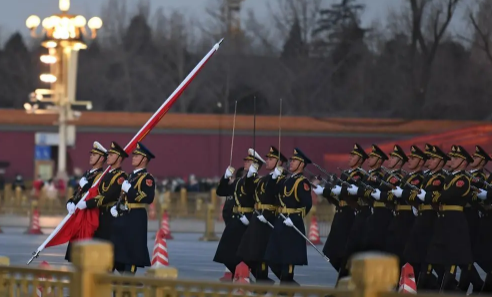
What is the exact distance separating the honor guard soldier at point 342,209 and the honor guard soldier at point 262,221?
52 cm

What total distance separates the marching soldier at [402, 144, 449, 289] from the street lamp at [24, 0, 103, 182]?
74.7 ft

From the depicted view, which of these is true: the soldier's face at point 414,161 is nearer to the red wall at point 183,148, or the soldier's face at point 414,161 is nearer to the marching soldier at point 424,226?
the marching soldier at point 424,226

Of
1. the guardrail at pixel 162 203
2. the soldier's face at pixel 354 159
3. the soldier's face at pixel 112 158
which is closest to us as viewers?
the soldier's face at pixel 112 158

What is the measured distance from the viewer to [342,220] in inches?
514

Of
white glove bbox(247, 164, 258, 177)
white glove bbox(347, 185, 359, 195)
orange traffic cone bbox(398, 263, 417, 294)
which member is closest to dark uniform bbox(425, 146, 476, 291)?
orange traffic cone bbox(398, 263, 417, 294)

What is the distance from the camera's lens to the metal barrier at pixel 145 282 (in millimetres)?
5773

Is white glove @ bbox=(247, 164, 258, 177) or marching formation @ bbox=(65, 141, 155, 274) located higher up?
white glove @ bbox=(247, 164, 258, 177)

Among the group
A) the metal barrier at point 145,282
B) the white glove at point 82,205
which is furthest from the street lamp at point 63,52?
the metal barrier at point 145,282

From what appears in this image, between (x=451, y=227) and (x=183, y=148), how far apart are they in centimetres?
3471

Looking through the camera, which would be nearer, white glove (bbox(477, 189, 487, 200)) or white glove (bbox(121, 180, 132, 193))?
white glove (bbox(121, 180, 132, 193))

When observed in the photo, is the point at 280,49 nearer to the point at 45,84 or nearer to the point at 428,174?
the point at 45,84

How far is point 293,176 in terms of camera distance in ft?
40.6

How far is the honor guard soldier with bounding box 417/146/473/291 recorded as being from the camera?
38.8ft

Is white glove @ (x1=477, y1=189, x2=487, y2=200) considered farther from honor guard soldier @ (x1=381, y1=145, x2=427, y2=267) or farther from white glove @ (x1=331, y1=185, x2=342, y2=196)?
white glove @ (x1=331, y1=185, x2=342, y2=196)
